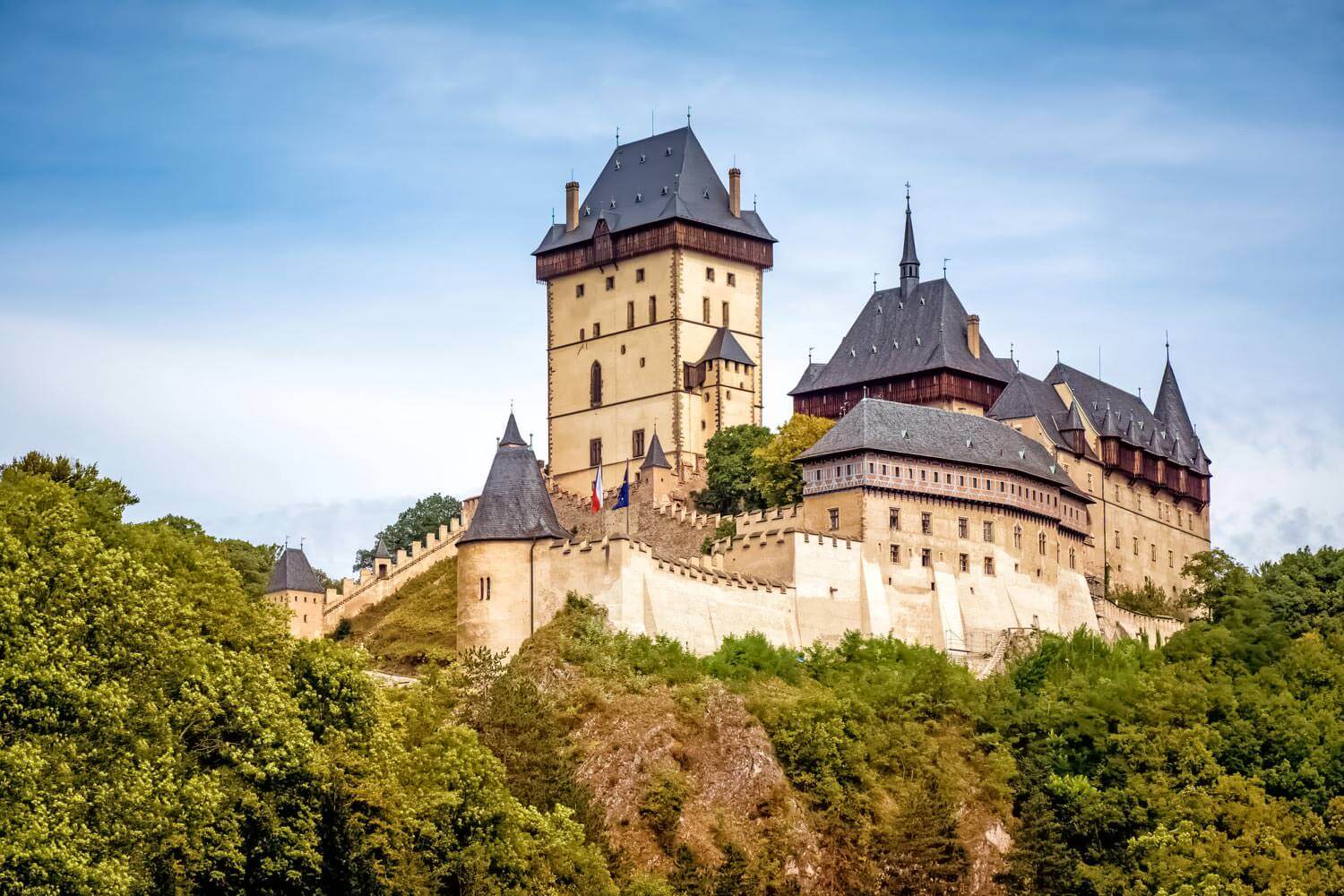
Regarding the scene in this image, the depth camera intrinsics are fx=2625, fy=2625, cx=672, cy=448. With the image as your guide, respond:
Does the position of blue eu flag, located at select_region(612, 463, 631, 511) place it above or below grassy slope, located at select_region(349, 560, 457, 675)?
above

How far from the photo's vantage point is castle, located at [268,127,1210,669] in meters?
72.9

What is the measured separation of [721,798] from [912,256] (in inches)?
1375

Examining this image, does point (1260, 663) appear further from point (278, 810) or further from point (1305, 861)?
point (278, 810)

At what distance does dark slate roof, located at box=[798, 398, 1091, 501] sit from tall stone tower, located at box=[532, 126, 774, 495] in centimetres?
953

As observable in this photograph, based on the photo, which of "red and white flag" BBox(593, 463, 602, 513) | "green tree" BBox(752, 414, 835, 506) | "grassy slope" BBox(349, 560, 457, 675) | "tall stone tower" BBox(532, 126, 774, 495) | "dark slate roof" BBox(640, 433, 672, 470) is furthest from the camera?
"tall stone tower" BBox(532, 126, 774, 495)

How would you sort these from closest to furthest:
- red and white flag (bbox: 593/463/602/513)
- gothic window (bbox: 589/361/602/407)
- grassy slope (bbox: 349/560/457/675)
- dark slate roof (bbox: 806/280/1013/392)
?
grassy slope (bbox: 349/560/457/675), red and white flag (bbox: 593/463/602/513), dark slate roof (bbox: 806/280/1013/392), gothic window (bbox: 589/361/602/407)

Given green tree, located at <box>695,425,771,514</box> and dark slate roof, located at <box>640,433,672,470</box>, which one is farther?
dark slate roof, located at <box>640,433,672,470</box>

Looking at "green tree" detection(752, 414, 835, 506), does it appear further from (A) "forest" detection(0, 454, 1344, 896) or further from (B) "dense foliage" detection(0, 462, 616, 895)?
(B) "dense foliage" detection(0, 462, 616, 895)

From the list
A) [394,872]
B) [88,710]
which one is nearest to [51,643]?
[88,710]

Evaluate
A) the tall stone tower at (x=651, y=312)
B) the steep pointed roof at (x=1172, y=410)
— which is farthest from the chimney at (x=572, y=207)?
the steep pointed roof at (x=1172, y=410)

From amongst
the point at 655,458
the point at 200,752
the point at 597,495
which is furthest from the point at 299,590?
the point at 200,752

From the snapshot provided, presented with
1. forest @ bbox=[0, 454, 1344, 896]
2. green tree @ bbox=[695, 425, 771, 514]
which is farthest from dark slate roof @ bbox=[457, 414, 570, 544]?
green tree @ bbox=[695, 425, 771, 514]

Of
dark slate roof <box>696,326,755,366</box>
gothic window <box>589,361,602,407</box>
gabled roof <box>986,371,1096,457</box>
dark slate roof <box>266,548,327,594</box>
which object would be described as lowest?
dark slate roof <box>266,548,327,594</box>

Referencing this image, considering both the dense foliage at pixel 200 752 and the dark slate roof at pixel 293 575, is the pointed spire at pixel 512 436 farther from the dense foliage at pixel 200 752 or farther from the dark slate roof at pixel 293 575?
the dense foliage at pixel 200 752
